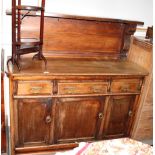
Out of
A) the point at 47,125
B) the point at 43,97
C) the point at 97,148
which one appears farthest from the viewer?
the point at 47,125

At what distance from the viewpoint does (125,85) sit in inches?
90.7

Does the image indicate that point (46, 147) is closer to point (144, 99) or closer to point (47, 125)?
point (47, 125)

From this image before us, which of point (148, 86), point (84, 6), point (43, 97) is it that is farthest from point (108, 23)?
point (43, 97)

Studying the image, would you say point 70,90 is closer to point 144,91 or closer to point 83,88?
point 83,88

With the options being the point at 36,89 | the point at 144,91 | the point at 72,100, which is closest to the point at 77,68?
the point at 72,100

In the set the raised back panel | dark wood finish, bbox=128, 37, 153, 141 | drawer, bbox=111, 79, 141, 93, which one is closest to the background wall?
the raised back panel

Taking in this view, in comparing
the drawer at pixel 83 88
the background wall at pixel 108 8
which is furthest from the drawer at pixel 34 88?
the background wall at pixel 108 8

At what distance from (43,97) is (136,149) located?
994 mm

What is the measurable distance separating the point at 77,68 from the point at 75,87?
0.20 m

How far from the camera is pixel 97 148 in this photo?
4.42 feet

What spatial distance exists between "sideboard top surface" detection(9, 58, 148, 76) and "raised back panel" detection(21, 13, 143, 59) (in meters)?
0.14

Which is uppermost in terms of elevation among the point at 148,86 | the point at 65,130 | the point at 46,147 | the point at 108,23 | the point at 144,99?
the point at 108,23

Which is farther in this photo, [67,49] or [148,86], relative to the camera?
[67,49]

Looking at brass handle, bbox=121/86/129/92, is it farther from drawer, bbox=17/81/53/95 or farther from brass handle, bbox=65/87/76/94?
drawer, bbox=17/81/53/95
